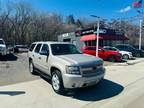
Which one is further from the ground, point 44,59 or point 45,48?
point 45,48

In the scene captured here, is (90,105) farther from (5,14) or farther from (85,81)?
(5,14)

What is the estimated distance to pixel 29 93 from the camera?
7801mm

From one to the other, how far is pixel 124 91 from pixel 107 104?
1.84 metres

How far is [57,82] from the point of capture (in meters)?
7.73

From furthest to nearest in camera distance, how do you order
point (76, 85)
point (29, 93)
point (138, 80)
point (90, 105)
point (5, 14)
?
point (5, 14) < point (138, 80) < point (29, 93) < point (76, 85) < point (90, 105)

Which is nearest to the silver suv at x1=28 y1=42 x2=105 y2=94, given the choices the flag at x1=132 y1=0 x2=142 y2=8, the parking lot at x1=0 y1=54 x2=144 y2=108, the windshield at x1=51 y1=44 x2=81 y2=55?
the windshield at x1=51 y1=44 x2=81 y2=55

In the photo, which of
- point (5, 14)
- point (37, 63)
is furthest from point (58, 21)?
point (37, 63)

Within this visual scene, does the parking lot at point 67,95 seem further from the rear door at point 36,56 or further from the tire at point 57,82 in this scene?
the rear door at point 36,56

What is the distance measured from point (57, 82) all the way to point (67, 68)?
32.6 inches

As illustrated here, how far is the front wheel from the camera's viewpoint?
753 centimetres

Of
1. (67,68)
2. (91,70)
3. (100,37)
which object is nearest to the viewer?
(67,68)

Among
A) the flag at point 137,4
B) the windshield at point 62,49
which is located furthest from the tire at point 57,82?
the flag at point 137,4

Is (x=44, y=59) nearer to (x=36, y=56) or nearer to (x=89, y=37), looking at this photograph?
(x=36, y=56)

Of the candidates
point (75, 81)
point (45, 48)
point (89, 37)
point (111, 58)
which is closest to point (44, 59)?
point (45, 48)
